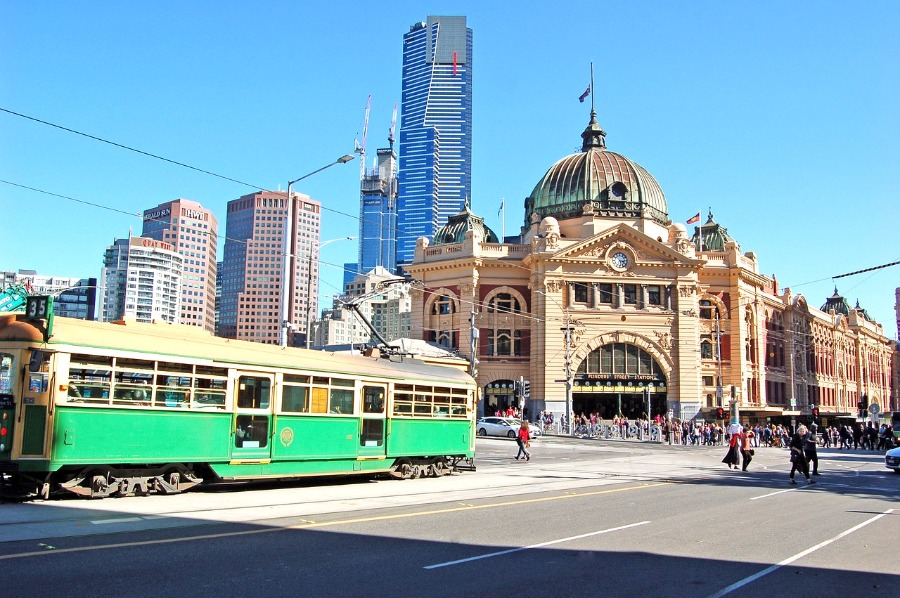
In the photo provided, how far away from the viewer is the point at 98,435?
14141mm

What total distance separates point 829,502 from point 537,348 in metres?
43.7

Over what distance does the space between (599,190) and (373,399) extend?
50.5 meters

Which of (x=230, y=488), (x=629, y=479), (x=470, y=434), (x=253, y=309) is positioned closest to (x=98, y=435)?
(x=230, y=488)

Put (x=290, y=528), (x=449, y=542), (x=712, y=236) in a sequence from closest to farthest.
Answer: (x=449, y=542) → (x=290, y=528) → (x=712, y=236)

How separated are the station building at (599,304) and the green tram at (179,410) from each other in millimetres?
38696

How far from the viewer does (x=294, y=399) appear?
58.2 ft

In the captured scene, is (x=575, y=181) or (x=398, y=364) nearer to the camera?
(x=398, y=364)

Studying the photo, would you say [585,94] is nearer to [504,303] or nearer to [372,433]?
[504,303]

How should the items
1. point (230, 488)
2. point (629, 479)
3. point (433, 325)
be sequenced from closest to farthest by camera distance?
point (230, 488)
point (629, 479)
point (433, 325)

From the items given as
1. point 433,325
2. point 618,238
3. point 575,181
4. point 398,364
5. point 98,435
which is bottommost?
point 98,435

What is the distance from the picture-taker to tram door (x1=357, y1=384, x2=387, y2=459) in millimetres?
19562

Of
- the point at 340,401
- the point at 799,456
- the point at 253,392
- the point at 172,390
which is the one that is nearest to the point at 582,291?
the point at 799,456

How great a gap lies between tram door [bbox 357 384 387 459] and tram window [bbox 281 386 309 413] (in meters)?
1.95

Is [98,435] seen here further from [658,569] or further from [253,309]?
[253,309]
